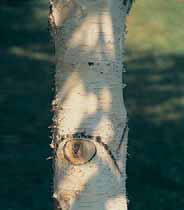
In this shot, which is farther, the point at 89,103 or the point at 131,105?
the point at 131,105

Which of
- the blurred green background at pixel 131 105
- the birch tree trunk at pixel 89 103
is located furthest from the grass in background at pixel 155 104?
the birch tree trunk at pixel 89 103

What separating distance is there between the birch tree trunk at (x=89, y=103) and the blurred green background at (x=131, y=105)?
6.92 m

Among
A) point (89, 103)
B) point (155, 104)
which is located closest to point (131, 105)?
point (155, 104)

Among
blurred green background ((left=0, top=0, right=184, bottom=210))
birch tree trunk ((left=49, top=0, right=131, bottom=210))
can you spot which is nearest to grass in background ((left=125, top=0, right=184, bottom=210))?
blurred green background ((left=0, top=0, right=184, bottom=210))

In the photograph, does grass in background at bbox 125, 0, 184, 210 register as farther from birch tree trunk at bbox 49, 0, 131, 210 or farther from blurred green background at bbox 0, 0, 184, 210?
birch tree trunk at bbox 49, 0, 131, 210

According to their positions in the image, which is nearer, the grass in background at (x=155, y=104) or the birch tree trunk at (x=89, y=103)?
the birch tree trunk at (x=89, y=103)

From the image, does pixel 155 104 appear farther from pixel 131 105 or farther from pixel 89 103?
pixel 89 103

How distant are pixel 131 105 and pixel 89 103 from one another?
1243 centimetres

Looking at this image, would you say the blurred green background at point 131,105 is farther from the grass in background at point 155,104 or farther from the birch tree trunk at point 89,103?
the birch tree trunk at point 89,103

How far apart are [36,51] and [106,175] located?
611 inches

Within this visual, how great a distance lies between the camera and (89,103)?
8.02 ft

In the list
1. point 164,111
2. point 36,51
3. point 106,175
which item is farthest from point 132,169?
point 106,175

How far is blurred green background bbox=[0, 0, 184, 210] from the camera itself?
1032cm

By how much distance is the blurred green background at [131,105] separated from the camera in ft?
33.9
